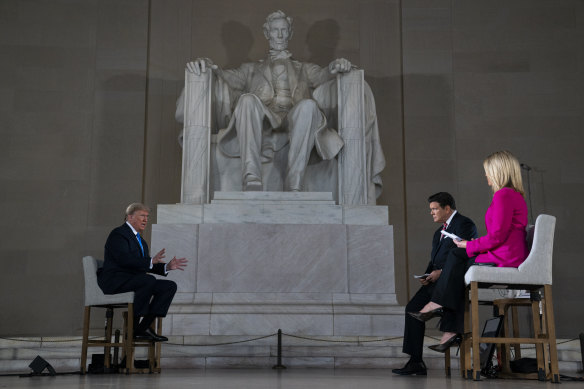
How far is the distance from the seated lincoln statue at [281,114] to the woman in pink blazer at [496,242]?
2.81 m

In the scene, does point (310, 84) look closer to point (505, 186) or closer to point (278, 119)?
point (278, 119)

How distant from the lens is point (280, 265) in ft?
21.3

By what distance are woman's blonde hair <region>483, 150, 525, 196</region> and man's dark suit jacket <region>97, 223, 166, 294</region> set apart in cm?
243

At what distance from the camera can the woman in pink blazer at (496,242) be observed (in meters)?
4.15

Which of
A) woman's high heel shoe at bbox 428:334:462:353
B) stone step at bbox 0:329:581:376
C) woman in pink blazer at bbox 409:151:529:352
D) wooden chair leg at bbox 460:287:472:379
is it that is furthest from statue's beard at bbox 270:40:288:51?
woman's high heel shoe at bbox 428:334:462:353

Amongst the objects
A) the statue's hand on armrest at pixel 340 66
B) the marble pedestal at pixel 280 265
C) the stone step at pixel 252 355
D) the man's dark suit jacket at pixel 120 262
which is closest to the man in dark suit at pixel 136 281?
the man's dark suit jacket at pixel 120 262

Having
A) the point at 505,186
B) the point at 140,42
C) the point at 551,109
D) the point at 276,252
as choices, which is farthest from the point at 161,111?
the point at 505,186

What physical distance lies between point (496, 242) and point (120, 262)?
2514 millimetres

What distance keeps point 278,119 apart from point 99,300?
2.83 metres

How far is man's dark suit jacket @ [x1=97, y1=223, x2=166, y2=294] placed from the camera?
5051 mm

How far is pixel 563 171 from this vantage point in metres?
9.09

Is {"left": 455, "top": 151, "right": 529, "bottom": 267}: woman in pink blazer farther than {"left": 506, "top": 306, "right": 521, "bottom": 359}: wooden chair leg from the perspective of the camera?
No

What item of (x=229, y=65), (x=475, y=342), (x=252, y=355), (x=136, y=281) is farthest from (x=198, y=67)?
(x=475, y=342)

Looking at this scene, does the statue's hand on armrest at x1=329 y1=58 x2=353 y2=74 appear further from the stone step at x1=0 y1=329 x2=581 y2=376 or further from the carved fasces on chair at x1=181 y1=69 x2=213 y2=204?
the stone step at x1=0 y1=329 x2=581 y2=376
